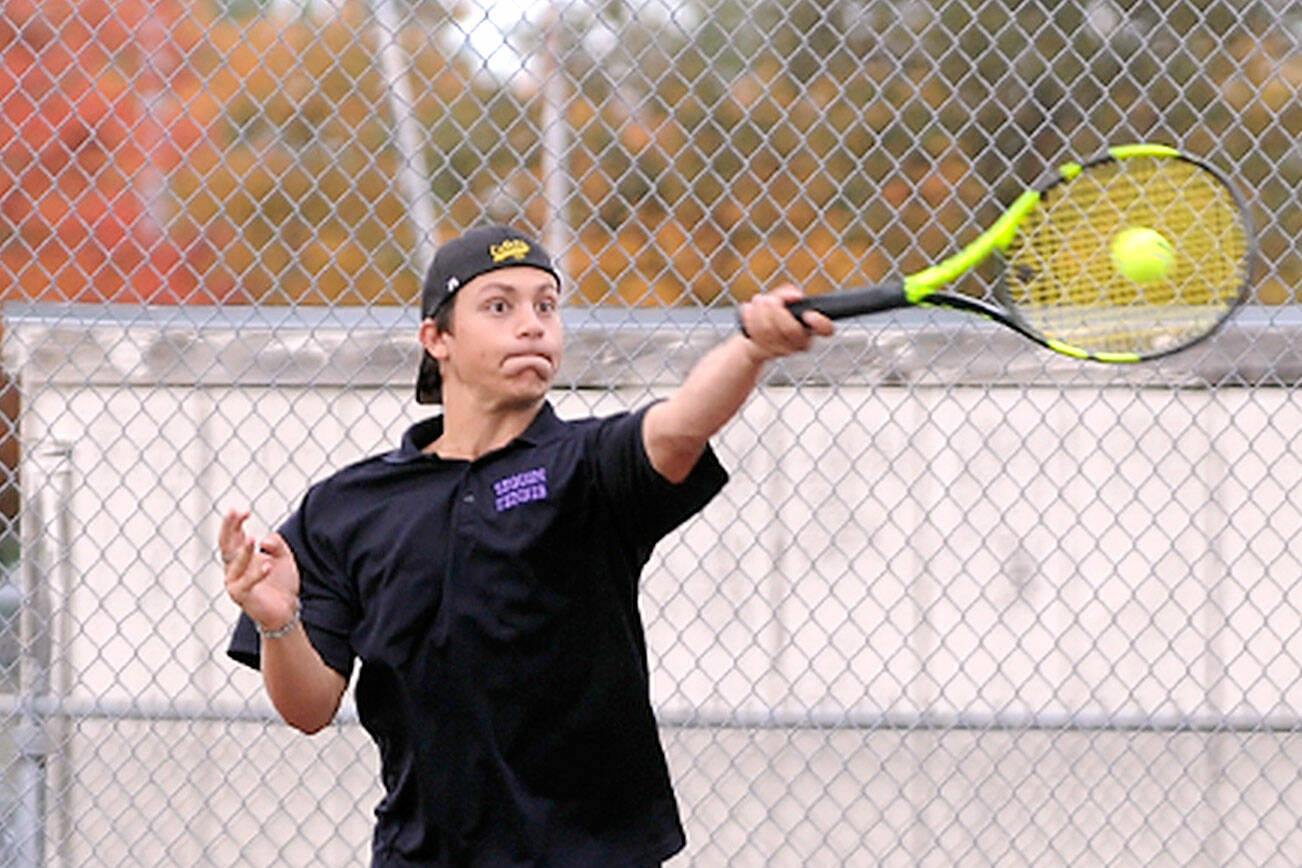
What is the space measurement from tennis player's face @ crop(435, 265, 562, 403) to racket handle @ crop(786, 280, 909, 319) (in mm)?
558

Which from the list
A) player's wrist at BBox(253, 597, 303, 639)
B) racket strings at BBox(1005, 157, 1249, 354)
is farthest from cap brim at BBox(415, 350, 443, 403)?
racket strings at BBox(1005, 157, 1249, 354)

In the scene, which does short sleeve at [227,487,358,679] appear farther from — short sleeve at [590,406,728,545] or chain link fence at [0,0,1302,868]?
chain link fence at [0,0,1302,868]

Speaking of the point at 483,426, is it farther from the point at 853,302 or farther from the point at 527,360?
the point at 853,302

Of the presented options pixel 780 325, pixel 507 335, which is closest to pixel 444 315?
pixel 507 335

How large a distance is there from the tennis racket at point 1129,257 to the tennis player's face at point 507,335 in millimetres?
593

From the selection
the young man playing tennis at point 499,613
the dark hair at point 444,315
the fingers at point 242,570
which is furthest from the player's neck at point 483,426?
the fingers at point 242,570

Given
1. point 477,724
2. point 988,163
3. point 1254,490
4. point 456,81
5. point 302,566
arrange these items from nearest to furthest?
point 477,724, point 302,566, point 1254,490, point 988,163, point 456,81

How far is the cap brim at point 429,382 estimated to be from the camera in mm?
2832

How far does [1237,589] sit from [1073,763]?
55cm

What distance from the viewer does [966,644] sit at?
4.05m

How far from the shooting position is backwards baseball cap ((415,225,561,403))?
2613 millimetres

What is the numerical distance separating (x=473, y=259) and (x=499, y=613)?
0.54m

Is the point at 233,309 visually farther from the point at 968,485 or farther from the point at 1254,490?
the point at 1254,490

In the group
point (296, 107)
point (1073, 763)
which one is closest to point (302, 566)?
point (296, 107)
